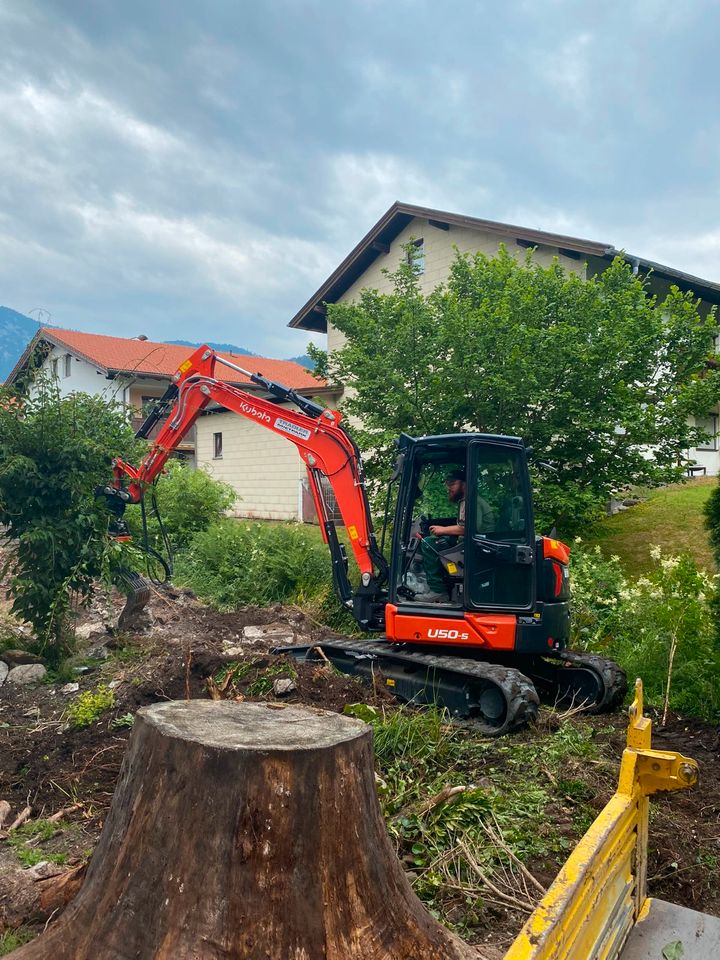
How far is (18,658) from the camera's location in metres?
7.31

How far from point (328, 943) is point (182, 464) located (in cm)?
1693

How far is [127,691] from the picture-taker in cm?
614

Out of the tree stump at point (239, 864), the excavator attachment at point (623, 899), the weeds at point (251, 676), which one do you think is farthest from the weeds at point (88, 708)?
the excavator attachment at point (623, 899)

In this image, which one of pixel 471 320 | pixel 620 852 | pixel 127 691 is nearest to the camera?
pixel 620 852

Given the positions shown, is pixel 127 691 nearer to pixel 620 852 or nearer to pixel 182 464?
pixel 620 852

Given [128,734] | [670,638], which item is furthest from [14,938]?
[670,638]

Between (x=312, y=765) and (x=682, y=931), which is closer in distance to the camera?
(x=312, y=765)

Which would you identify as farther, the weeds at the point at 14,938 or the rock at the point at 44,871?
the rock at the point at 44,871

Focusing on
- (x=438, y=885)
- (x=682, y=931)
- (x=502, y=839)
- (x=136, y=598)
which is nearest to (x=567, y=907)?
(x=682, y=931)

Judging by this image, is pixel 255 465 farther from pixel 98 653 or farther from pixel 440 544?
pixel 440 544

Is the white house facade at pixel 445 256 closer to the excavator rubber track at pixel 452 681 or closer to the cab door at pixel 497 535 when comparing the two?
the cab door at pixel 497 535

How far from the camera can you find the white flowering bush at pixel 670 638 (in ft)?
21.1

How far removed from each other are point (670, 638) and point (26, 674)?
5795 mm

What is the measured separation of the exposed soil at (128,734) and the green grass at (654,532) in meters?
5.68
